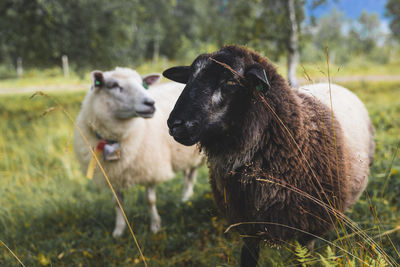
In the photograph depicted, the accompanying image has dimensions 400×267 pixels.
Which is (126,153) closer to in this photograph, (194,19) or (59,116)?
(59,116)

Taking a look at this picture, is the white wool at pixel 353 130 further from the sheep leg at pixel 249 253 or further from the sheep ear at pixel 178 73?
the sheep ear at pixel 178 73

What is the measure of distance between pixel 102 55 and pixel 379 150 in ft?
28.7

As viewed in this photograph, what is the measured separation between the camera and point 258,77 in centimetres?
148

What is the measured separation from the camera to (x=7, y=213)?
368 centimetres

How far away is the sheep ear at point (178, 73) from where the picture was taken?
6.48 feet

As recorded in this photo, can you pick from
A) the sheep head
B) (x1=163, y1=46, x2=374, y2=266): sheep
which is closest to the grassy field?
(x1=163, y1=46, x2=374, y2=266): sheep

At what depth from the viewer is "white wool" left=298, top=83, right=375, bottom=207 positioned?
82.8 inches

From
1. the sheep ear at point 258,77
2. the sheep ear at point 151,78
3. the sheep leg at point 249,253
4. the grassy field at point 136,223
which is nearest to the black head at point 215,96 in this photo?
the sheep ear at point 258,77

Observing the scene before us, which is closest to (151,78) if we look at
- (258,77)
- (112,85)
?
(112,85)

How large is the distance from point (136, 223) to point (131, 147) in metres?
1.00

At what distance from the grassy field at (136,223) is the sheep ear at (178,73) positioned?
0.83 metres

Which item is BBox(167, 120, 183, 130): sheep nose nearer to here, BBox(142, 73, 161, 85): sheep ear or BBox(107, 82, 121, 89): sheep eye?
BBox(107, 82, 121, 89): sheep eye

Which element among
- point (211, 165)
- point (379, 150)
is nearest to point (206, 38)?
point (379, 150)

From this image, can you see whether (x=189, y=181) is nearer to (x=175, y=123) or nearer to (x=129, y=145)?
(x=129, y=145)
